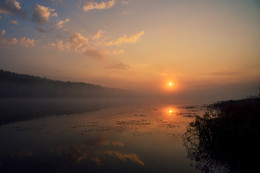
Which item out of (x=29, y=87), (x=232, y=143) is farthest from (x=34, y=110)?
(x=29, y=87)

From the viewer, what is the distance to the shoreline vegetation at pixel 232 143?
892 cm

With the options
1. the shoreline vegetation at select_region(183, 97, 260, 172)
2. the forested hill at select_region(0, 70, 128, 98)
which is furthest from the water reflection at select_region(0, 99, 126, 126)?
the forested hill at select_region(0, 70, 128, 98)

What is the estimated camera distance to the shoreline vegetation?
892 cm

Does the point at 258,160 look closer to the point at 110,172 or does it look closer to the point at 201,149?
the point at 201,149

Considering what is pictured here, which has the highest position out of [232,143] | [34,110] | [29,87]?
[29,87]

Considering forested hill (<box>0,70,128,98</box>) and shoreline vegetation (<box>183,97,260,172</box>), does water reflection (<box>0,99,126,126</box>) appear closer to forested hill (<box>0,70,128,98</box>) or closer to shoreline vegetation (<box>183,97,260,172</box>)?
shoreline vegetation (<box>183,97,260,172</box>)

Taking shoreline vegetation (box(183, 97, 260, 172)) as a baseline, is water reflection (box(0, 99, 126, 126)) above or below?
below

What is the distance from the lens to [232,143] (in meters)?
9.62

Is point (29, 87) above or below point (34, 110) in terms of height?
above

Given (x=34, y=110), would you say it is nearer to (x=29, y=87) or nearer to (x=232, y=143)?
(x=232, y=143)

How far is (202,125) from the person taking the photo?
11.7 metres

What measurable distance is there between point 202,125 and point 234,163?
305cm

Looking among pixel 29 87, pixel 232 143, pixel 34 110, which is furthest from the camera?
pixel 29 87

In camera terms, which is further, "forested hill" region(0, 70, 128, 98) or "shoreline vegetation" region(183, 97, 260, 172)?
"forested hill" region(0, 70, 128, 98)
